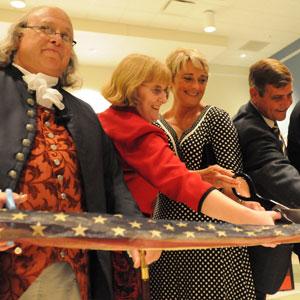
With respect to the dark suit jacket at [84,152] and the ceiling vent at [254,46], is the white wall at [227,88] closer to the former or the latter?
the ceiling vent at [254,46]

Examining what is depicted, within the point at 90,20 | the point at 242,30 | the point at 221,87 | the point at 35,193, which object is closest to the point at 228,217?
the point at 35,193

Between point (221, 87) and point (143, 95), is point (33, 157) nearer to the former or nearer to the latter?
point (143, 95)

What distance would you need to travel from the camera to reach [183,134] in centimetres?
157

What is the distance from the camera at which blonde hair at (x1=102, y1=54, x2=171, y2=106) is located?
139 centimetres

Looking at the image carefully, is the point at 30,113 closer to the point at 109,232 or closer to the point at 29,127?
the point at 29,127

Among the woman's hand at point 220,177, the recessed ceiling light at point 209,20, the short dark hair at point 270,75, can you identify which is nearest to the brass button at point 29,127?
the woman's hand at point 220,177

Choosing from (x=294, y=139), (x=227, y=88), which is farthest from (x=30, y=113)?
(x=227, y=88)

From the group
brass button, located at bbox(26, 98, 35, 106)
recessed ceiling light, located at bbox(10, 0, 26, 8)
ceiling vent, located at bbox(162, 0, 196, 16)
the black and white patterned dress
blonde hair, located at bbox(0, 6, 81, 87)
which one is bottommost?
the black and white patterned dress

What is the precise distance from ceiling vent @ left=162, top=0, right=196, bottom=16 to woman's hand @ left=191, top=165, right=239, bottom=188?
4.08 metres

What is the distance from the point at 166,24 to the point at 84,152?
4829mm

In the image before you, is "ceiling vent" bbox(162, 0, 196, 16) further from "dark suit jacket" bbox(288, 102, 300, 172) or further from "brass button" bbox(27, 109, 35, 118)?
"brass button" bbox(27, 109, 35, 118)

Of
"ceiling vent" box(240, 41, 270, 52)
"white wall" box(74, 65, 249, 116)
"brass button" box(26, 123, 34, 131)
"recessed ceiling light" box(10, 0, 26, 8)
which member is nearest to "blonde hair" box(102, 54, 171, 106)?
"brass button" box(26, 123, 34, 131)

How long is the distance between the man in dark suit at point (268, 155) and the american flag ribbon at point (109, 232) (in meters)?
0.66

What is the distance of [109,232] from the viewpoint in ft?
2.47
